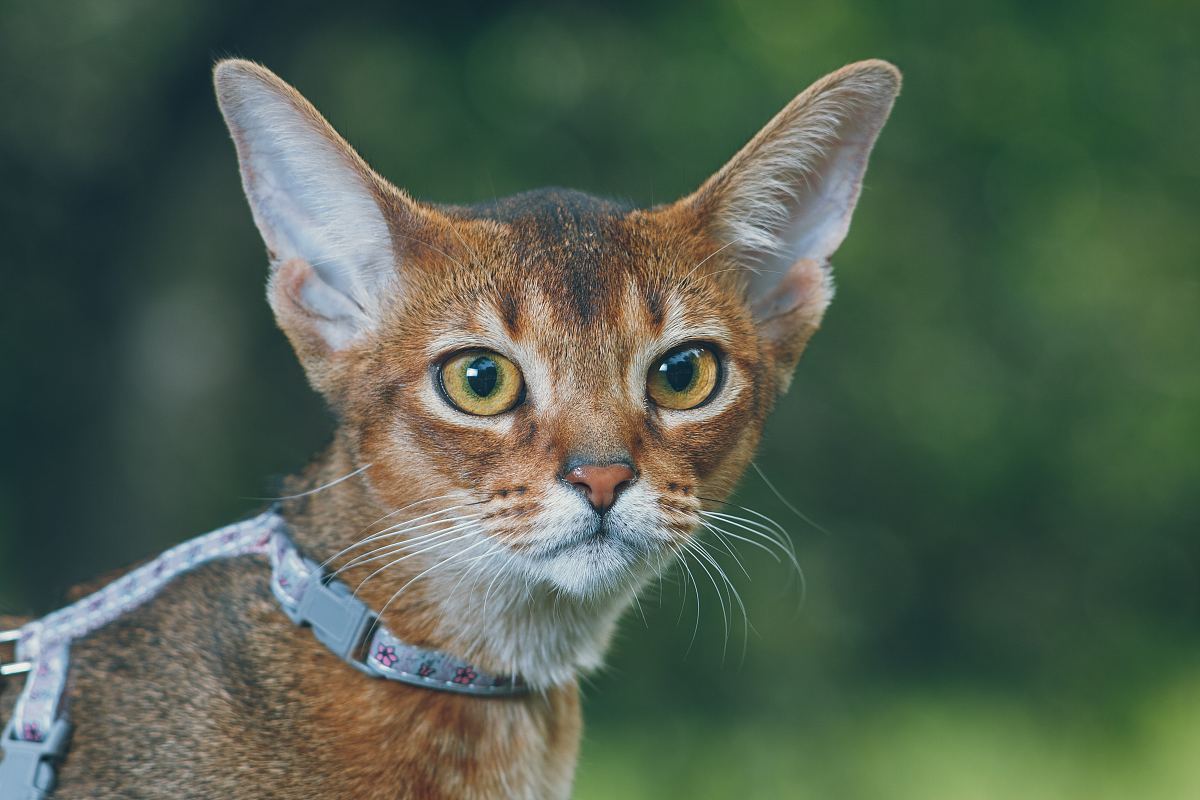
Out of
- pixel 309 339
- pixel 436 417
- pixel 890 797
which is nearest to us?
pixel 436 417

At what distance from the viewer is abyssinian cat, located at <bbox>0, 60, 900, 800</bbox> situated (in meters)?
2.47

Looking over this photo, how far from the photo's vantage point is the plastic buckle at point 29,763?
2387 millimetres

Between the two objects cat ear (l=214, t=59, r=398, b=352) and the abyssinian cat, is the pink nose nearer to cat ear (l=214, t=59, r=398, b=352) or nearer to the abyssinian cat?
the abyssinian cat

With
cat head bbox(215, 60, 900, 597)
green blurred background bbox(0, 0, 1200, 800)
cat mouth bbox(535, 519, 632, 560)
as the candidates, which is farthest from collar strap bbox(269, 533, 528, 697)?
green blurred background bbox(0, 0, 1200, 800)

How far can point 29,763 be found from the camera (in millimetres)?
2406

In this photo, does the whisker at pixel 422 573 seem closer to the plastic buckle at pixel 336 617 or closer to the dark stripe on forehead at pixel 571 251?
the plastic buckle at pixel 336 617

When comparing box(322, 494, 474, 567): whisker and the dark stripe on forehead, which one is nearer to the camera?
box(322, 494, 474, 567): whisker

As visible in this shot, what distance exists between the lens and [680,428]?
2.63 meters

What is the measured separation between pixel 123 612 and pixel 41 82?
15.1 feet

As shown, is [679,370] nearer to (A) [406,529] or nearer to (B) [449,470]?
(B) [449,470]

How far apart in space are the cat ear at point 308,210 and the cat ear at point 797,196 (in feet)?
2.73

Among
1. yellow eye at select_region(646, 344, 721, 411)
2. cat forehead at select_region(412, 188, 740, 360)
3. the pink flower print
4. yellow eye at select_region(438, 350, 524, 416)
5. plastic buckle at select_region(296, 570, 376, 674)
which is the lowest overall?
the pink flower print

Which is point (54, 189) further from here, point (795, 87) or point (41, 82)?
point (795, 87)

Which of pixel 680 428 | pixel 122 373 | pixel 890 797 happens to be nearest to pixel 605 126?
pixel 122 373
